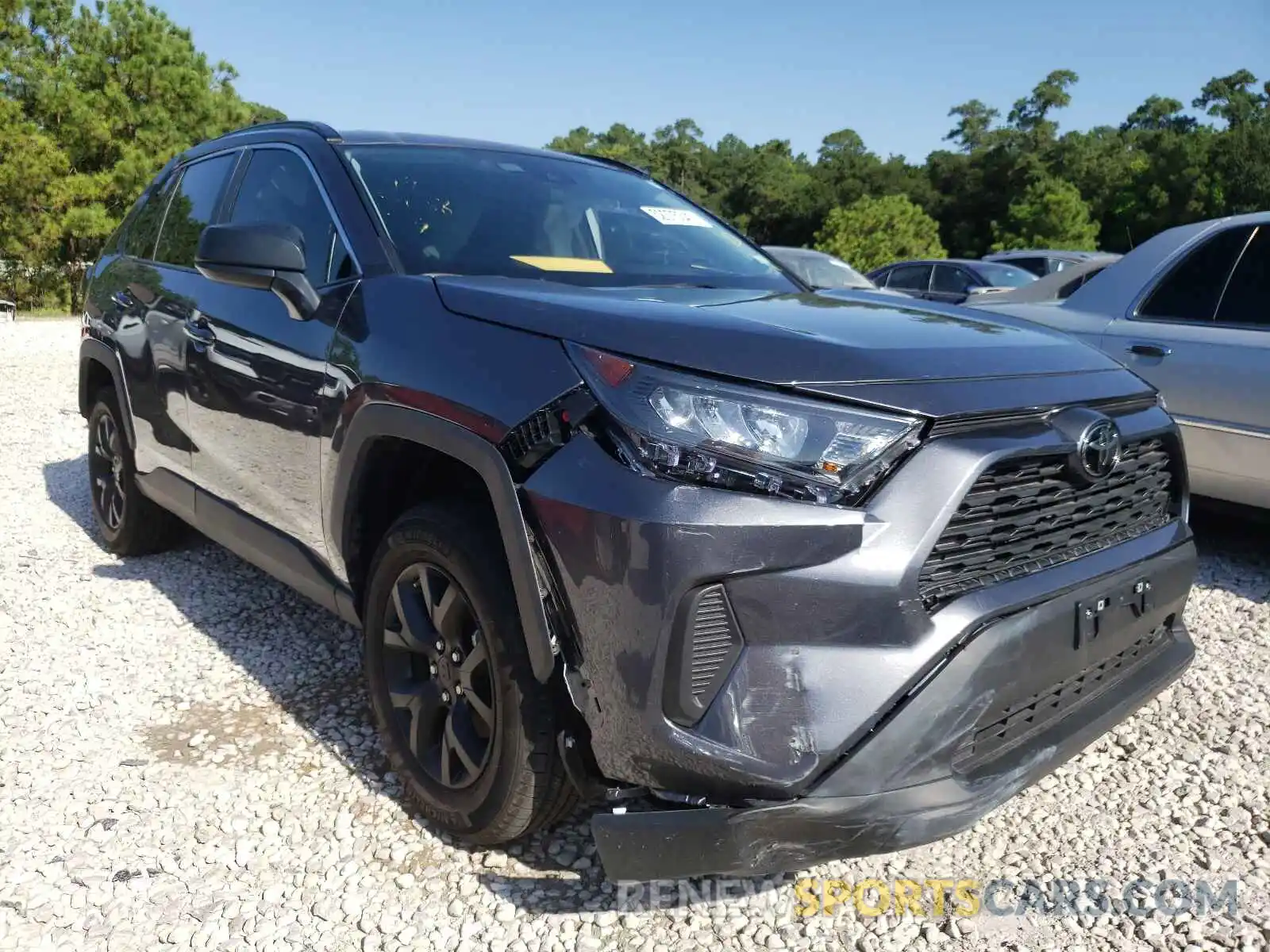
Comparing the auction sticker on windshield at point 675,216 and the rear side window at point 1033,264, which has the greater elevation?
the auction sticker on windshield at point 675,216

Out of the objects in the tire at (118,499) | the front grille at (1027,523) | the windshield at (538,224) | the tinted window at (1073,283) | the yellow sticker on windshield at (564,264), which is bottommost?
the tire at (118,499)

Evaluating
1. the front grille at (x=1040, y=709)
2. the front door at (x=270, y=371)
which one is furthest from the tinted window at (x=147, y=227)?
the front grille at (x=1040, y=709)

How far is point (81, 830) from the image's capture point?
8.08ft

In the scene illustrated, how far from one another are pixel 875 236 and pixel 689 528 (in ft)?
105

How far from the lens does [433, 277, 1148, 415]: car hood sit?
5.89 feet

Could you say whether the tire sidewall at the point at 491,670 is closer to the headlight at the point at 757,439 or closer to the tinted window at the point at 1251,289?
the headlight at the point at 757,439

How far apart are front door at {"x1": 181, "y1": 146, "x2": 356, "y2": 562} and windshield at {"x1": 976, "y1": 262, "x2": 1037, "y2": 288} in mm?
11793

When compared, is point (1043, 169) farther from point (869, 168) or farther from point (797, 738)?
point (797, 738)

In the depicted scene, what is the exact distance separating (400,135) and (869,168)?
6599 centimetres

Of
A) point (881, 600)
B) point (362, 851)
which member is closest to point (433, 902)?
point (362, 851)

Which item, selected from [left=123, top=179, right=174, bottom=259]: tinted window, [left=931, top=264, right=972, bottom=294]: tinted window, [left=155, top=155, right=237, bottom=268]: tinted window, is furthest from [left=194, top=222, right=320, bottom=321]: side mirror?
[left=931, top=264, right=972, bottom=294]: tinted window

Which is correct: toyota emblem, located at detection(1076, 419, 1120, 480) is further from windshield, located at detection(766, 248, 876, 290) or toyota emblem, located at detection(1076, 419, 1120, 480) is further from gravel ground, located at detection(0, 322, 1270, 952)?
windshield, located at detection(766, 248, 876, 290)

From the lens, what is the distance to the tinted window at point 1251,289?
4.05 m

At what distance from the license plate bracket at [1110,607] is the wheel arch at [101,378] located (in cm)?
359
